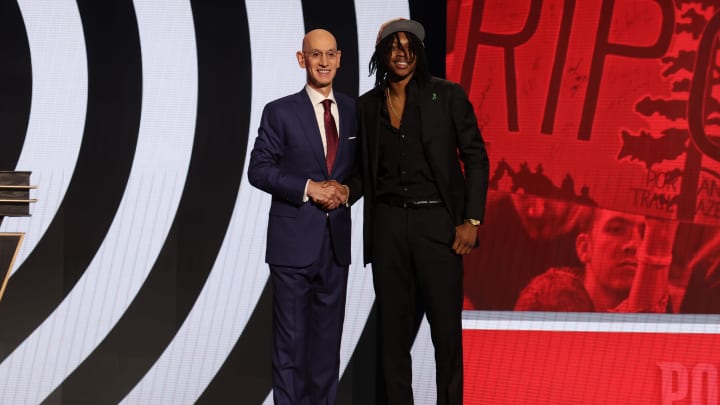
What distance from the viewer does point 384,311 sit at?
9.32 feet

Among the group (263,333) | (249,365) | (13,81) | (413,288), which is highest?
(13,81)

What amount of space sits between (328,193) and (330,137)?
221 mm

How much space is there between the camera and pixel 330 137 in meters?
2.95

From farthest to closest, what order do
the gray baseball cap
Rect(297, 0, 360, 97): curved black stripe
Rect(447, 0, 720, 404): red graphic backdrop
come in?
Rect(447, 0, 720, 404): red graphic backdrop, Rect(297, 0, 360, 97): curved black stripe, the gray baseball cap

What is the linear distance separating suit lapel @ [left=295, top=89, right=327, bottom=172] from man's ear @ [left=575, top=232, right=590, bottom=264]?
1.79 meters

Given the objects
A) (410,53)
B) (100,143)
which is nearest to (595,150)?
(410,53)

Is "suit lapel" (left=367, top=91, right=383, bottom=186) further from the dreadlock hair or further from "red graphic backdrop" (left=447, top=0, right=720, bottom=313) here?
"red graphic backdrop" (left=447, top=0, right=720, bottom=313)

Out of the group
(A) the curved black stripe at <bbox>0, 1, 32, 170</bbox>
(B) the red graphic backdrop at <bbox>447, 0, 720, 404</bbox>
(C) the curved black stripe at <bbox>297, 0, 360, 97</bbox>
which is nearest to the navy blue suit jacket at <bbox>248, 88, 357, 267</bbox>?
(C) the curved black stripe at <bbox>297, 0, 360, 97</bbox>

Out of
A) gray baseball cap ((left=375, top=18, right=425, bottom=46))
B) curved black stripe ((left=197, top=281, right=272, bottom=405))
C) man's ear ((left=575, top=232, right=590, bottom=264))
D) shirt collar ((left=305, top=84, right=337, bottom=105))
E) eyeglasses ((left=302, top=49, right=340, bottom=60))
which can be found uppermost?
gray baseball cap ((left=375, top=18, right=425, bottom=46))

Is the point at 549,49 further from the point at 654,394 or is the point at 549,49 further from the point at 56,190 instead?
the point at 56,190

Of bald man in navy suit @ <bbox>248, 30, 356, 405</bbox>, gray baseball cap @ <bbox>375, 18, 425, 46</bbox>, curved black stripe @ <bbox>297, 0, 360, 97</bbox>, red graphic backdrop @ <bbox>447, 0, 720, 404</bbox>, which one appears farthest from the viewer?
red graphic backdrop @ <bbox>447, 0, 720, 404</bbox>

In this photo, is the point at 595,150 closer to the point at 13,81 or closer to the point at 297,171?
the point at 297,171

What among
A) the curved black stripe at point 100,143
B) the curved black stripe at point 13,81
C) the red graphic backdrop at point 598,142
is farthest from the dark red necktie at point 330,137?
the curved black stripe at point 13,81

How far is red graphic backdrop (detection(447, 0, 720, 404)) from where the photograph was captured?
4.14 meters
